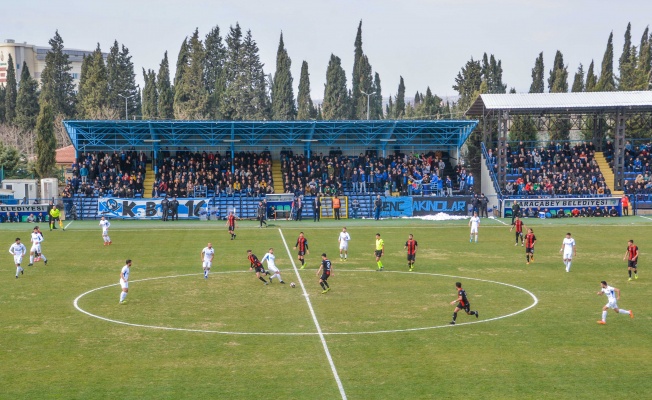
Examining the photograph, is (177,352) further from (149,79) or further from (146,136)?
(149,79)

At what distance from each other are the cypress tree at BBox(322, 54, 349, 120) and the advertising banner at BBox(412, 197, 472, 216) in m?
62.9

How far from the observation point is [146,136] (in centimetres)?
A: 7094

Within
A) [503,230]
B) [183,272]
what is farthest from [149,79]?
[183,272]

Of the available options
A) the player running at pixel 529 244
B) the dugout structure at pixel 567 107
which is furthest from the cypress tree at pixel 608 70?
the player running at pixel 529 244

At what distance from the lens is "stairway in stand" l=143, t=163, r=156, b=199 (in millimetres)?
66787

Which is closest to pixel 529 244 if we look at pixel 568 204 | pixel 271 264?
pixel 271 264

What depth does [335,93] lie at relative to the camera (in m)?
126

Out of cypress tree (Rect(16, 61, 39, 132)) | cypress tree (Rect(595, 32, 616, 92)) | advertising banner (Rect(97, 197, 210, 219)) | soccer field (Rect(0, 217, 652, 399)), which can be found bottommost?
soccer field (Rect(0, 217, 652, 399))

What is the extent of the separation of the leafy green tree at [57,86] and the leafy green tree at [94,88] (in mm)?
4150

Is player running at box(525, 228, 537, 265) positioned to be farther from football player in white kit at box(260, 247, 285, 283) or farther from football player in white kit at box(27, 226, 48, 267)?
football player in white kit at box(27, 226, 48, 267)

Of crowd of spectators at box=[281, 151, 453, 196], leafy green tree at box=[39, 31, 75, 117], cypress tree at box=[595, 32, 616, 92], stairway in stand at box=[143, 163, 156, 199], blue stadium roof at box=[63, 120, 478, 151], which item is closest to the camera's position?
stairway in stand at box=[143, 163, 156, 199]

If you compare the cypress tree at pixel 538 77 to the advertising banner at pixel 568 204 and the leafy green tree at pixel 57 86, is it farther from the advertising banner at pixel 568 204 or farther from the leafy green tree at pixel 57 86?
the leafy green tree at pixel 57 86

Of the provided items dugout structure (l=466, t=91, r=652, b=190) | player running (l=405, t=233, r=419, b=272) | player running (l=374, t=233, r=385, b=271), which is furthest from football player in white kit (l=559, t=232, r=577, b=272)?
dugout structure (l=466, t=91, r=652, b=190)

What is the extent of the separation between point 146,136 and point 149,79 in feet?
172
